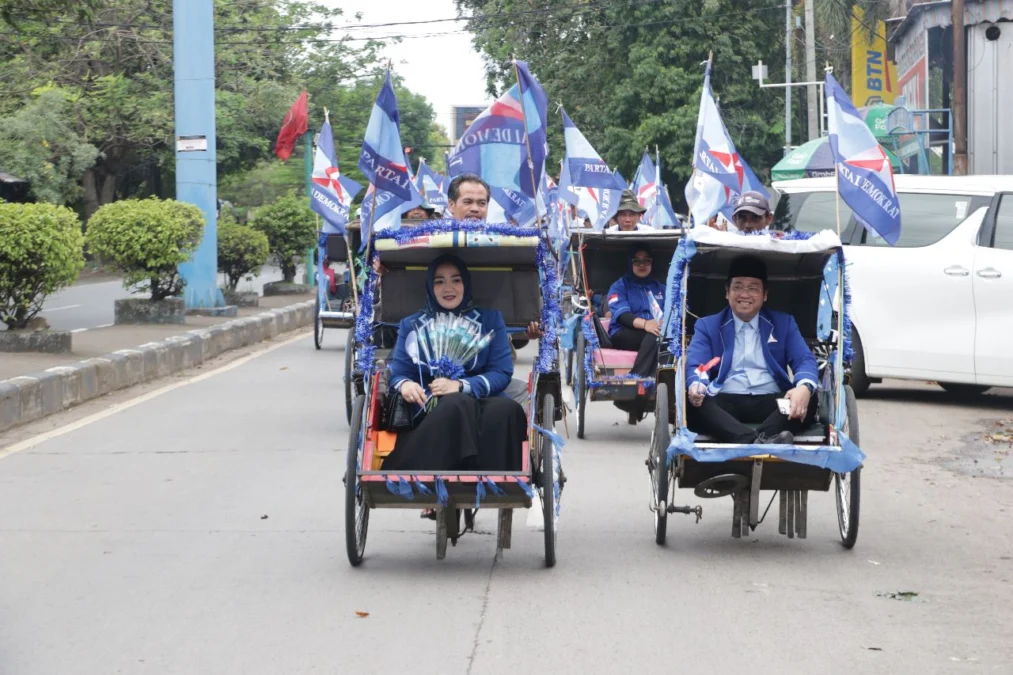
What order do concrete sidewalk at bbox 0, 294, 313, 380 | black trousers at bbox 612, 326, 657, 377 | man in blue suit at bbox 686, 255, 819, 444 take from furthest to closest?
concrete sidewalk at bbox 0, 294, 313, 380 → black trousers at bbox 612, 326, 657, 377 → man in blue suit at bbox 686, 255, 819, 444

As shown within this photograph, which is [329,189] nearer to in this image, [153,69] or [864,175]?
[864,175]

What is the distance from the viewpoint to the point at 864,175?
31.9 ft

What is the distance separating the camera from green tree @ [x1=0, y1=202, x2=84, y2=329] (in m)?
15.1

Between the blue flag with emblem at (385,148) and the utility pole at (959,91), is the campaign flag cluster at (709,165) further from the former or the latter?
the utility pole at (959,91)

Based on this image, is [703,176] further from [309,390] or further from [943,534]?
[943,534]

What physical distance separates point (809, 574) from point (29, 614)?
349 centimetres

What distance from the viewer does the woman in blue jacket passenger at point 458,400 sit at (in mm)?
6812

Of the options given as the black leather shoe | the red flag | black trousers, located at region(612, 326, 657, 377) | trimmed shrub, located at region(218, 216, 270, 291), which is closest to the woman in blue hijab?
black trousers, located at region(612, 326, 657, 377)

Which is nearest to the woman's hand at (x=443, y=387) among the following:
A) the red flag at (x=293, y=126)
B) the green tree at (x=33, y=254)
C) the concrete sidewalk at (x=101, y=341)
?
the concrete sidewalk at (x=101, y=341)

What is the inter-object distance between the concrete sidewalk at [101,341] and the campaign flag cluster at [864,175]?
755cm

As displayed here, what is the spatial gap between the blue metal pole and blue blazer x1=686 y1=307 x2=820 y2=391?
15.2 metres

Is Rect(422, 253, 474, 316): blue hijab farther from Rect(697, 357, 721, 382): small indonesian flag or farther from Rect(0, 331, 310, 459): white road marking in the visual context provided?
Rect(0, 331, 310, 459): white road marking

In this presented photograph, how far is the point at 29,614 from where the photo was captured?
599 cm

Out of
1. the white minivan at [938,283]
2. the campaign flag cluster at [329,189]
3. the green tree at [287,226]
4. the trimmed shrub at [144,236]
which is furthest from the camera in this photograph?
the green tree at [287,226]
